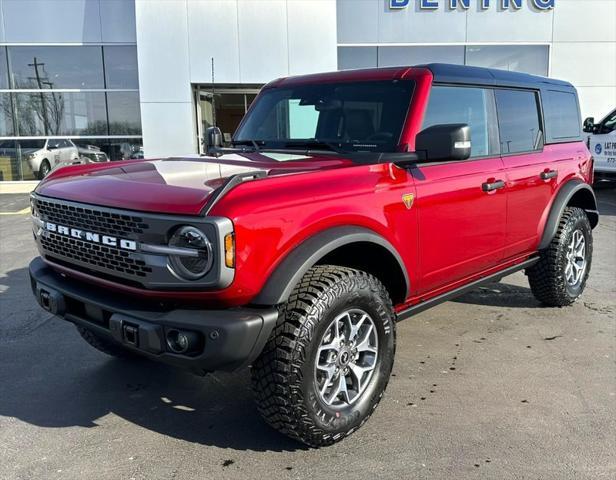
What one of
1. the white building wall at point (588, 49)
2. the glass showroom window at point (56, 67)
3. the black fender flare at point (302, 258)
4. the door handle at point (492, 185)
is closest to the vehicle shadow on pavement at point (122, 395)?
the black fender flare at point (302, 258)

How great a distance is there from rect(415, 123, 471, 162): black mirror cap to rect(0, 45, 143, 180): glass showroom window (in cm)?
1367

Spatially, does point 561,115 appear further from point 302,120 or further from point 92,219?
point 92,219

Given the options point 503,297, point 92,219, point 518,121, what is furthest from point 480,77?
point 92,219

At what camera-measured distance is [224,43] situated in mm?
13703

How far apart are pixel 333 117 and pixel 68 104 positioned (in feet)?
46.7

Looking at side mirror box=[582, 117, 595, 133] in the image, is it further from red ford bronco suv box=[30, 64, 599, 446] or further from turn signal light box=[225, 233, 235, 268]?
turn signal light box=[225, 233, 235, 268]

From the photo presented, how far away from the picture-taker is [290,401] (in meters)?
2.64

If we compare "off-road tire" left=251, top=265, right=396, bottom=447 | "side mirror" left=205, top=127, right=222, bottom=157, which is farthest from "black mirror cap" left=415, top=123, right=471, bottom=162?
"side mirror" left=205, top=127, right=222, bottom=157

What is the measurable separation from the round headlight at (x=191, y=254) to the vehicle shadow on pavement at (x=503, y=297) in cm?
346

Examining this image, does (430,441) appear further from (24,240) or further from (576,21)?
(576,21)

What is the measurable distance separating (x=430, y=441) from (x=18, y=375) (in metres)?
2.72

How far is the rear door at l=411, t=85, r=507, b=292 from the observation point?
339 cm

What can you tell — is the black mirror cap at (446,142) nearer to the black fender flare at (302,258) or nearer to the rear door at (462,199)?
the rear door at (462,199)

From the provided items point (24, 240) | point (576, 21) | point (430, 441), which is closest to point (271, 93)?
point (430, 441)
